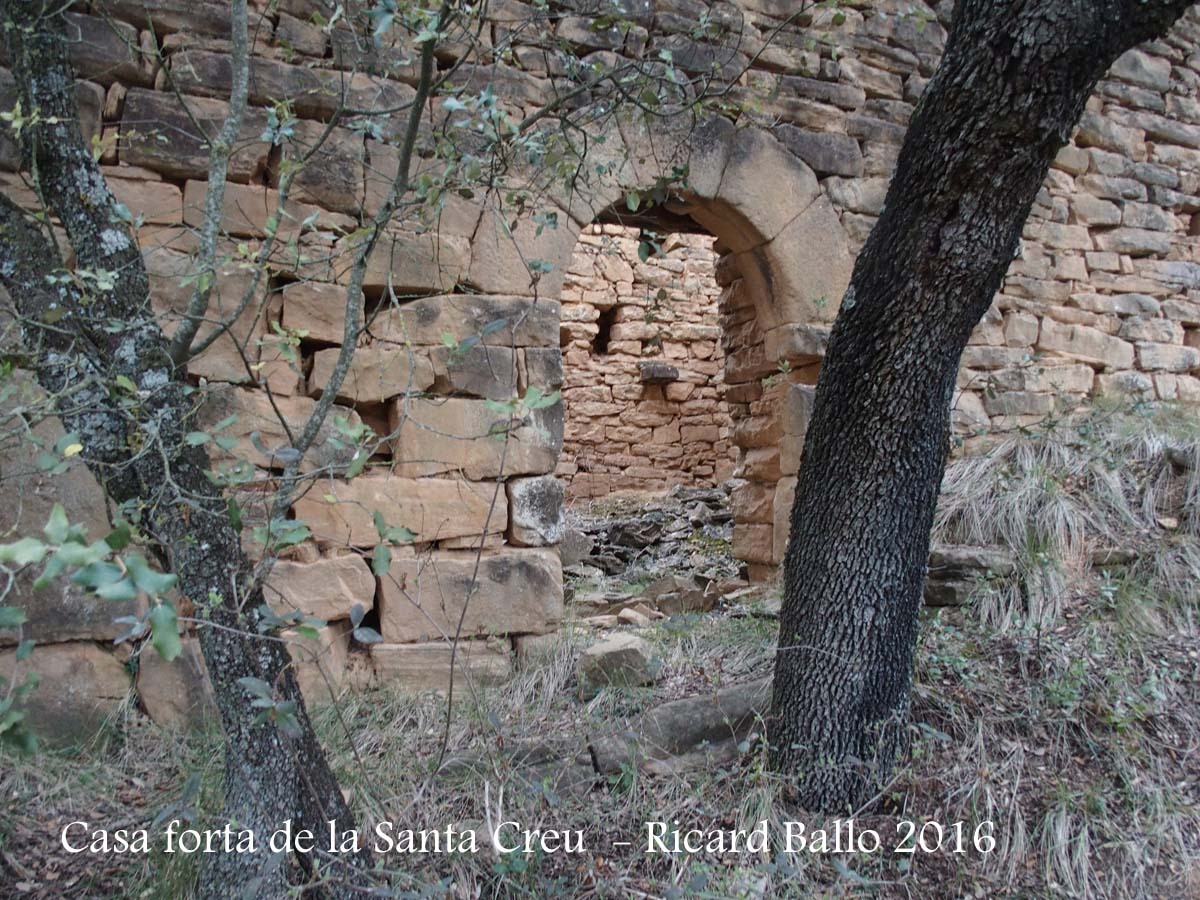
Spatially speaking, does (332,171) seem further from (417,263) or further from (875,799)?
(875,799)

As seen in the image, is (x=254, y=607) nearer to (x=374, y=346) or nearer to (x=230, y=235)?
(x=374, y=346)

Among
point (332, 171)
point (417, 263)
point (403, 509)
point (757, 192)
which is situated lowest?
point (403, 509)

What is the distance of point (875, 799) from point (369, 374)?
2.20 m

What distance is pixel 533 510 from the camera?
3.22 metres

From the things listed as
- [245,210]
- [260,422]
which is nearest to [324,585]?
[260,422]

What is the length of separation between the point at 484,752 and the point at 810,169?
2.91 meters

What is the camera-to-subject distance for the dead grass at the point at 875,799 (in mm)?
2172

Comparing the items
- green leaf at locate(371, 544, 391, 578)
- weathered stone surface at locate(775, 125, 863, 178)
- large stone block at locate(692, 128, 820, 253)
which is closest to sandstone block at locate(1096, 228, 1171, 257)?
weathered stone surface at locate(775, 125, 863, 178)

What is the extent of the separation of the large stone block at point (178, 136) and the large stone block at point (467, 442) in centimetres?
102

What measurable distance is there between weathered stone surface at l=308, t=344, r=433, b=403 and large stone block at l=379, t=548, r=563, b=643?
62cm

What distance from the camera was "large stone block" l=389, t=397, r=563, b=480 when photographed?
10.1 ft

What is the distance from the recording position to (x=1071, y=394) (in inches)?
176

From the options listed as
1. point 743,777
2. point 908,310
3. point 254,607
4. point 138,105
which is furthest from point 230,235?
point 743,777

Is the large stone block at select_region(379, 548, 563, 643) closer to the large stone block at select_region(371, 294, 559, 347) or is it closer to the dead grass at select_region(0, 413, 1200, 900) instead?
the dead grass at select_region(0, 413, 1200, 900)
